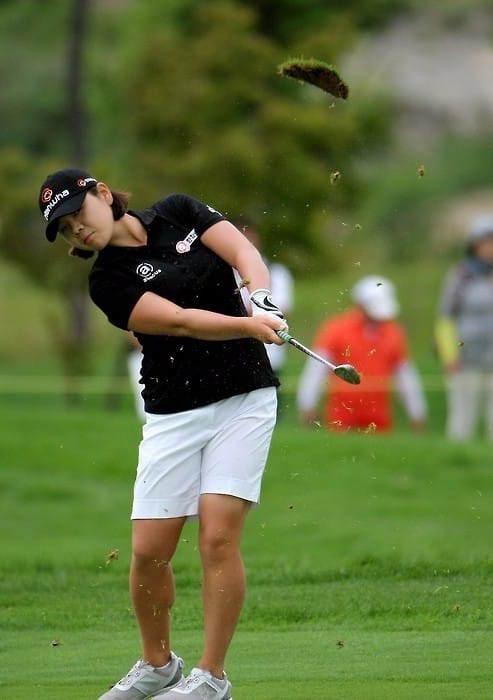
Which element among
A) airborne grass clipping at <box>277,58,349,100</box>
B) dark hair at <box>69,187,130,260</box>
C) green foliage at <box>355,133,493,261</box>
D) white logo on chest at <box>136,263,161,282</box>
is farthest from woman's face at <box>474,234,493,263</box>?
green foliage at <box>355,133,493,261</box>

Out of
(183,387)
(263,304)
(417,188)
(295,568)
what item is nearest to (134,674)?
(183,387)

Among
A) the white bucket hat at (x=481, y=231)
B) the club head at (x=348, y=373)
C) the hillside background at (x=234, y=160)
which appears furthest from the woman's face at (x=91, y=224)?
the white bucket hat at (x=481, y=231)

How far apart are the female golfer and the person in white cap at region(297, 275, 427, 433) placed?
767 cm

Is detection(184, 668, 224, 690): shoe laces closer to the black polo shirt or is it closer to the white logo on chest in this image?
the black polo shirt

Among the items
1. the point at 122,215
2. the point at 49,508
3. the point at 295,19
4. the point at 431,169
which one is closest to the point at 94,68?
the point at 295,19

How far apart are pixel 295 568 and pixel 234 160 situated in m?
12.0

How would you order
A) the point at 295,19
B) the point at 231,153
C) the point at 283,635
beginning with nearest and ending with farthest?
the point at 283,635
the point at 231,153
the point at 295,19

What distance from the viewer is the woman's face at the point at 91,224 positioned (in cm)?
614

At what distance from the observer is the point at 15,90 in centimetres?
4397

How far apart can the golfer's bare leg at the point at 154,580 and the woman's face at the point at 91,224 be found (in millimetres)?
1111

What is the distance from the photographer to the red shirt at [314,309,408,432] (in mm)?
14195

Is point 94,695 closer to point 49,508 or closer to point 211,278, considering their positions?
point 211,278

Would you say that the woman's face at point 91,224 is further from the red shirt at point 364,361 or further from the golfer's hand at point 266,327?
the red shirt at point 364,361

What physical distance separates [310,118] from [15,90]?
2312cm
